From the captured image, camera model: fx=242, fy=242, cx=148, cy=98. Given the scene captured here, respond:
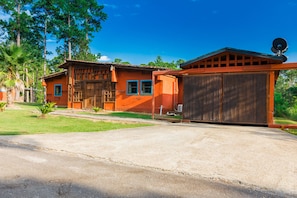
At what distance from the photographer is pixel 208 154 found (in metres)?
5.53

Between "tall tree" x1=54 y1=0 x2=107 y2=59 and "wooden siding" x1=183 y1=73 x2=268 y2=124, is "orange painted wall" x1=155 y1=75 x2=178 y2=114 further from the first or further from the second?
"tall tree" x1=54 y1=0 x2=107 y2=59

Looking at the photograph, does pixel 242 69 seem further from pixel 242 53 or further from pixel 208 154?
pixel 208 154

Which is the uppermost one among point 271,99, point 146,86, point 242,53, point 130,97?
point 242,53

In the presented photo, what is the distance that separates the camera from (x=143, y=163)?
15.7 feet

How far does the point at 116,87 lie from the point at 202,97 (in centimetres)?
868

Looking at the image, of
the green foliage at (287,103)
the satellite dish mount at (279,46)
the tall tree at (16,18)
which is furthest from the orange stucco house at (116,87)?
the tall tree at (16,18)

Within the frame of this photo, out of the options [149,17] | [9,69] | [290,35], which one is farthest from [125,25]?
[9,69]

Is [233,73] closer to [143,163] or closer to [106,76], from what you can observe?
[143,163]

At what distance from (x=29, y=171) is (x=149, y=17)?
42.6m

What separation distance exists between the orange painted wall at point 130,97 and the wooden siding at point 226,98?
5.59 m

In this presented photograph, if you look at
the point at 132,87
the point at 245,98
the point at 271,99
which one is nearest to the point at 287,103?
the point at 271,99

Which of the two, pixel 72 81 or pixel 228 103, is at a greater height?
pixel 72 81

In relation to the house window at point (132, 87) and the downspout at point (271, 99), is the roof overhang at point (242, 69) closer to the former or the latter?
the downspout at point (271, 99)

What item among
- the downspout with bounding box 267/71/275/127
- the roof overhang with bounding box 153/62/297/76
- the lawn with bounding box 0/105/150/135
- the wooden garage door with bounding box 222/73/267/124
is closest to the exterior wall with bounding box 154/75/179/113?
the roof overhang with bounding box 153/62/297/76
